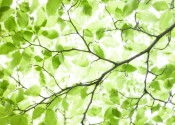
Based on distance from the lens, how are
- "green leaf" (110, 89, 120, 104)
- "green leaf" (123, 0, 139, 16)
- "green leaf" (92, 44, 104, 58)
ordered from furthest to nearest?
"green leaf" (110, 89, 120, 104) < "green leaf" (92, 44, 104, 58) < "green leaf" (123, 0, 139, 16)

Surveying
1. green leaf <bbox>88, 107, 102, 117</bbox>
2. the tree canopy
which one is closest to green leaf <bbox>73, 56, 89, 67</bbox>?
the tree canopy

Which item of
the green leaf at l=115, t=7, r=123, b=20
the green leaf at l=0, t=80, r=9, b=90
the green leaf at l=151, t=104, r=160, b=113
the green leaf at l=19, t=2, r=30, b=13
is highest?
the green leaf at l=19, t=2, r=30, b=13

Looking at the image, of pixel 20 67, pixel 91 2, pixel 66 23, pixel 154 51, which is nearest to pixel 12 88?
pixel 20 67

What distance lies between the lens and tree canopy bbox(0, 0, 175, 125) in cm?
91

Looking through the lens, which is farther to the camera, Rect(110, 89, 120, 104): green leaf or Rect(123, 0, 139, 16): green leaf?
Rect(110, 89, 120, 104): green leaf

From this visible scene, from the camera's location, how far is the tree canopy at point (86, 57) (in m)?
0.91

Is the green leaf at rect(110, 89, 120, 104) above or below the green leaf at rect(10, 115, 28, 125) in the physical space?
above

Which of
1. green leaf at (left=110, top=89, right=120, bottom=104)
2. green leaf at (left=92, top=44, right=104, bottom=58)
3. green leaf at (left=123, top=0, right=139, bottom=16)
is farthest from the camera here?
green leaf at (left=110, top=89, right=120, bottom=104)

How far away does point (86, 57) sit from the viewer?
987mm

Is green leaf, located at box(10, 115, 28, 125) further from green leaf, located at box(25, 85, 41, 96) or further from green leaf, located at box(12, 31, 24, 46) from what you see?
green leaf, located at box(12, 31, 24, 46)

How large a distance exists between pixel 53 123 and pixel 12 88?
0.27 metres

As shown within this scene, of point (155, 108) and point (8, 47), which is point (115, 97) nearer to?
point (155, 108)

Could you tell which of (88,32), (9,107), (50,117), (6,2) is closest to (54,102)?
(50,117)

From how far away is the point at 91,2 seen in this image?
958 millimetres
